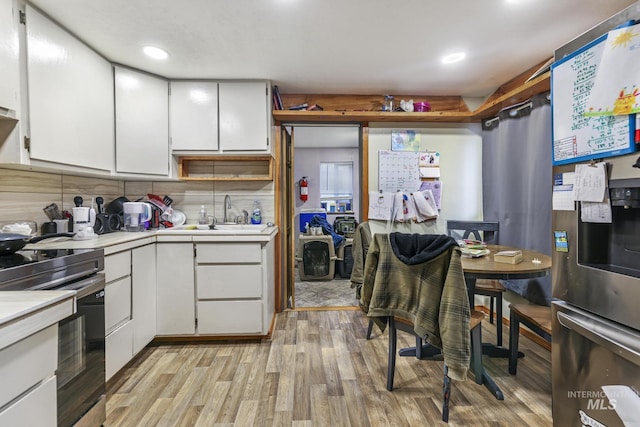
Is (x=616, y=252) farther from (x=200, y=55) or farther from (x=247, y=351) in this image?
(x=200, y=55)

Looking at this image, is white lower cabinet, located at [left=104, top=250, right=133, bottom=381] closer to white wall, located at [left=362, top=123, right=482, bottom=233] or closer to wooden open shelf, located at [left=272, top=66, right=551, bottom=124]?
wooden open shelf, located at [left=272, top=66, right=551, bottom=124]

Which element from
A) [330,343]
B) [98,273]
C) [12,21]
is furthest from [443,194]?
[12,21]

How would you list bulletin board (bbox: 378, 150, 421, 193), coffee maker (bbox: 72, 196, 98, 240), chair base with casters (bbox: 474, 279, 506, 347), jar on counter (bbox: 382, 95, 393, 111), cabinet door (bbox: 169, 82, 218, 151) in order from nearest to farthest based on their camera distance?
coffee maker (bbox: 72, 196, 98, 240) < chair base with casters (bbox: 474, 279, 506, 347) < cabinet door (bbox: 169, 82, 218, 151) < jar on counter (bbox: 382, 95, 393, 111) < bulletin board (bbox: 378, 150, 421, 193)

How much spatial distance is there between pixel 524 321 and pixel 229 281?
6.79 ft

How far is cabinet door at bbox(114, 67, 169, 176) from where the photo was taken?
2318mm

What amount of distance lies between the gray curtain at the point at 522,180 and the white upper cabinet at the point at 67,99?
3342 millimetres

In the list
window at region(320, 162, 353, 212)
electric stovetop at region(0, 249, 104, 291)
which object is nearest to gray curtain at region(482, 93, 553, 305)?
electric stovetop at region(0, 249, 104, 291)

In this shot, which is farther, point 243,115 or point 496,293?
point 243,115

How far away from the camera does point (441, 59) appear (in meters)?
2.32

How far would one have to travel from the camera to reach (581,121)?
39.7 inches

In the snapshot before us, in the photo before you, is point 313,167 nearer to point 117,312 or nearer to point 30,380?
point 117,312

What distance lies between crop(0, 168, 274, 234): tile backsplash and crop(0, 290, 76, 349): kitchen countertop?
1200 mm

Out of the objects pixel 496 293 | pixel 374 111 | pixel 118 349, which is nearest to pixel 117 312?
pixel 118 349

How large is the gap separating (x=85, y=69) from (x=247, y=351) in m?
2.32
